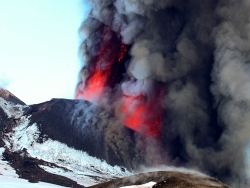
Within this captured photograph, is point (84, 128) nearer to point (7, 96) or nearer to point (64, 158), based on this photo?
point (64, 158)

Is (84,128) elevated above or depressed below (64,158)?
above

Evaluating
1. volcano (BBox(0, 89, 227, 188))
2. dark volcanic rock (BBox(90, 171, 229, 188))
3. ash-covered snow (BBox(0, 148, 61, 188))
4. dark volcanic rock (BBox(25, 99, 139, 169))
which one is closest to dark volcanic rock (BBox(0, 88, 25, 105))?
volcano (BBox(0, 89, 227, 188))

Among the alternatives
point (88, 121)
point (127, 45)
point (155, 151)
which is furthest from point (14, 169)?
point (127, 45)

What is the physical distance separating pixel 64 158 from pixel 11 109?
36254 millimetres

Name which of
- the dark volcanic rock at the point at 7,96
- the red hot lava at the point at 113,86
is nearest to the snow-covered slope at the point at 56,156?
the red hot lava at the point at 113,86

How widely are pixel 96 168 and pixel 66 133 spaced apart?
16.4 meters

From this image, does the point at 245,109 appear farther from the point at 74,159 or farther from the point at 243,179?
the point at 74,159

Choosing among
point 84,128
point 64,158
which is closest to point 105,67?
point 84,128

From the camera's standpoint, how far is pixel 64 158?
2894 inches

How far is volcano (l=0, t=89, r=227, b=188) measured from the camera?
63.2 meters

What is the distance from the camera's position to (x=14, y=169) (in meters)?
64.0

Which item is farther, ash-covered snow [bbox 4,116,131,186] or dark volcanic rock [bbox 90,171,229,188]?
ash-covered snow [bbox 4,116,131,186]

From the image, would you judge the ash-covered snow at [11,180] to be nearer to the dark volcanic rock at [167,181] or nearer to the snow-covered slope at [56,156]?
the snow-covered slope at [56,156]

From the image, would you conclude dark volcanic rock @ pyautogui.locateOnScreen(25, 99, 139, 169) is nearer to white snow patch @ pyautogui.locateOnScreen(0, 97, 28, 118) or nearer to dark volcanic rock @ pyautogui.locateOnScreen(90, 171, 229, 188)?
white snow patch @ pyautogui.locateOnScreen(0, 97, 28, 118)
